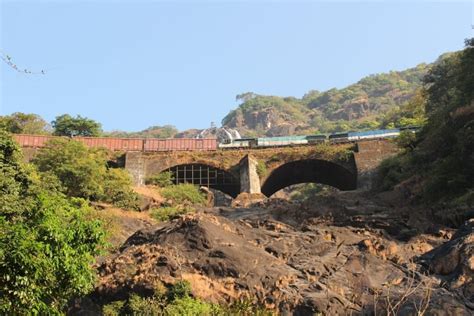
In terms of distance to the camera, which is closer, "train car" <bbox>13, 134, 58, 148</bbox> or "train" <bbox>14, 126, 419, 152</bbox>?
"train car" <bbox>13, 134, 58, 148</bbox>

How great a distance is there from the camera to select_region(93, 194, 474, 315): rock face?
45.5 feet

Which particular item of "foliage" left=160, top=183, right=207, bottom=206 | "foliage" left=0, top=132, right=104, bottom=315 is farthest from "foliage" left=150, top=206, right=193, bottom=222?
"foliage" left=0, top=132, right=104, bottom=315

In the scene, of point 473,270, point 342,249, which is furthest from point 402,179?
point 473,270

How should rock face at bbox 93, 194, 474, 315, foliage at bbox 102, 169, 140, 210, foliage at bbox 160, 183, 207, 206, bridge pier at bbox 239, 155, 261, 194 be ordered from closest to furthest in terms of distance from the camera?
rock face at bbox 93, 194, 474, 315 → foliage at bbox 102, 169, 140, 210 → foliage at bbox 160, 183, 207, 206 → bridge pier at bbox 239, 155, 261, 194

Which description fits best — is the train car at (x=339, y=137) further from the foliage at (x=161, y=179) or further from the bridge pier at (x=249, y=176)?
the foliage at (x=161, y=179)

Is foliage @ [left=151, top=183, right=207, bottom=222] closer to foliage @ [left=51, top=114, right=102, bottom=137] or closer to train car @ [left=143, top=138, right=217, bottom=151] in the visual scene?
train car @ [left=143, top=138, right=217, bottom=151]

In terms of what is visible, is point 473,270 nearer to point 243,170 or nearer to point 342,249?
point 342,249

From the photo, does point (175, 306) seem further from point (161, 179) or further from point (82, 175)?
point (161, 179)

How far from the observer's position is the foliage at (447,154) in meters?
23.4

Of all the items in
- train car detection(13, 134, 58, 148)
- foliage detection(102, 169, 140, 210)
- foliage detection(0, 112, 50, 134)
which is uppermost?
foliage detection(0, 112, 50, 134)

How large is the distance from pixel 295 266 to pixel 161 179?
24926 mm

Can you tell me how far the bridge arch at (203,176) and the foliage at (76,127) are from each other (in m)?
17.4

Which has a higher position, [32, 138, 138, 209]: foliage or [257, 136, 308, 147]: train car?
[257, 136, 308, 147]: train car

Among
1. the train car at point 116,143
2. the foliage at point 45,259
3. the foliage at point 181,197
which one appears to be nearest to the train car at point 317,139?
the foliage at point 181,197
